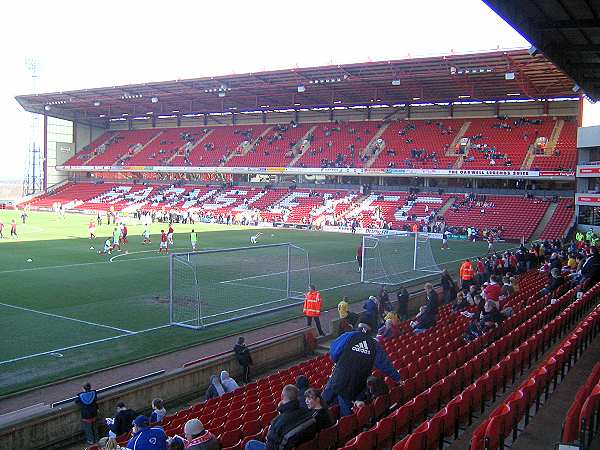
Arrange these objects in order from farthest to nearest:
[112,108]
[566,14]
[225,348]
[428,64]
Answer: [112,108]
[428,64]
[225,348]
[566,14]

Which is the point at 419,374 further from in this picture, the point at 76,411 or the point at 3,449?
the point at 3,449

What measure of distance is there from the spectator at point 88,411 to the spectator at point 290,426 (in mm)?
5399

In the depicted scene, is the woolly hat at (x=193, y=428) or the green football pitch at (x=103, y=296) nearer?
the woolly hat at (x=193, y=428)

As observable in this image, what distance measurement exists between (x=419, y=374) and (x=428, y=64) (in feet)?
129

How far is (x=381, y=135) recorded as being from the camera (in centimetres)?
6178

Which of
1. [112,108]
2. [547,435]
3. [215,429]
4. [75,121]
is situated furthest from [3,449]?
[75,121]

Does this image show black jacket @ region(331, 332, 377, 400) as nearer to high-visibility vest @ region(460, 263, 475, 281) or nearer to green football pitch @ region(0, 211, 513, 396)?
green football pitch @ region(0, 211, 513, 396)

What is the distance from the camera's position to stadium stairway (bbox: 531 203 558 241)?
44688 mm

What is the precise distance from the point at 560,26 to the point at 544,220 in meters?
35.8

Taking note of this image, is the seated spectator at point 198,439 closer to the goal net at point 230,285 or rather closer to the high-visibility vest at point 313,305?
the high-visibility vest at point 313,305

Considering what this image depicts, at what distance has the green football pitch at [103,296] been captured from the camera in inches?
553

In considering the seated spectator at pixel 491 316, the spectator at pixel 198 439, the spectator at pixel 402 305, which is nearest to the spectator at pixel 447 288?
the spectator at pixel 402 305

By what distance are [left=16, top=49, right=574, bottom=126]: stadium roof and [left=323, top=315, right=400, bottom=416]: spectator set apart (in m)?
35.9

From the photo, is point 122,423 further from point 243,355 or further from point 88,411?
point 243,355
